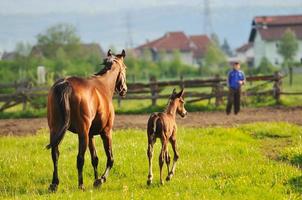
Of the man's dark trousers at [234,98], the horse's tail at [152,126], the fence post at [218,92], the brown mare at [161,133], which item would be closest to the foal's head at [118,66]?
the brown mare at [161,133]

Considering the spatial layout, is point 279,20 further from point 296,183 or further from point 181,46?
point 296,183

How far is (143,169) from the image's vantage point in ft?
36.7

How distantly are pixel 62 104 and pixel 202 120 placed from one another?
13.1 metres

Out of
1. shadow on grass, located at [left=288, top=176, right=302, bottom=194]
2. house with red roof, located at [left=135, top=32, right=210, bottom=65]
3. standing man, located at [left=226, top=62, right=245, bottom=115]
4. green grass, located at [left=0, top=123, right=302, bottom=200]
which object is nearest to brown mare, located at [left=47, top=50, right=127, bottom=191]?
green grass, located at [left=0, top=123, right=302, bottom=200]

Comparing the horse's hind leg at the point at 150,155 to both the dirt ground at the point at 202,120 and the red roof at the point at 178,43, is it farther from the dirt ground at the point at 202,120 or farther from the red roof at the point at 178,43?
the red roof at the point at 178,43

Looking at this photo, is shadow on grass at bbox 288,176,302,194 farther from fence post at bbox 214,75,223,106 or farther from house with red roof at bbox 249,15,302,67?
house with red roof at bbox 249,15,302,67

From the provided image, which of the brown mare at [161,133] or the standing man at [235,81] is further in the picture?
the standing man at [235,81]

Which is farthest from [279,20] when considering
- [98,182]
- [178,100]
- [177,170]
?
[98,182]

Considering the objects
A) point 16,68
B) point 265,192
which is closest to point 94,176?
point 265,192

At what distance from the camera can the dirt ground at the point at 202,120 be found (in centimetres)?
2062

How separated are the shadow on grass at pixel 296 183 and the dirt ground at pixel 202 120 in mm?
10318

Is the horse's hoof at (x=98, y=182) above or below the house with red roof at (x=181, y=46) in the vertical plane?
below

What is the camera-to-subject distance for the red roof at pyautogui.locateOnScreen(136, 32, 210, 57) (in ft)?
477

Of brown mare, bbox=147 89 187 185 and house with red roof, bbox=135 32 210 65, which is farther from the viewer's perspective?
house with red roof, bbox=135 32 210 65
